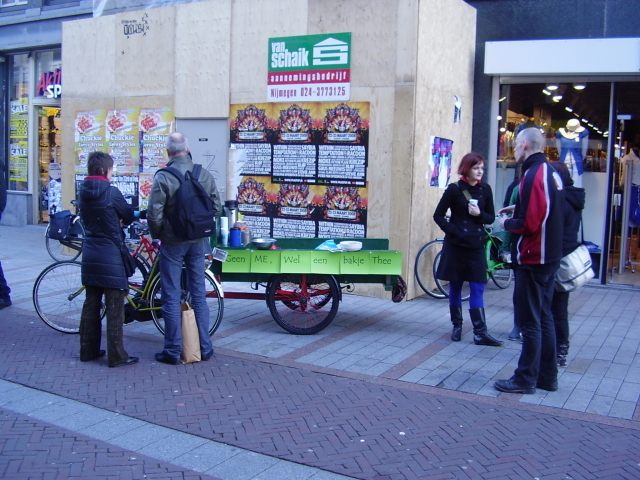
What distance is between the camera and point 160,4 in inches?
432

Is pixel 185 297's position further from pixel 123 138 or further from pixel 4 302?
pixel 123 138

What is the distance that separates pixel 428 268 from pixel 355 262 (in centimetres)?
239

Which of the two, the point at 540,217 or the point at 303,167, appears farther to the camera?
the point at 303,167

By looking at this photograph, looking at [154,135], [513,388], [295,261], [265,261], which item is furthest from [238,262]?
[154,135]

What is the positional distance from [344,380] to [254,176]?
4.80m

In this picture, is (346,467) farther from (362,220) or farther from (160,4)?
(160,4)

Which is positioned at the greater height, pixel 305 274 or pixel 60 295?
pixel 305 274

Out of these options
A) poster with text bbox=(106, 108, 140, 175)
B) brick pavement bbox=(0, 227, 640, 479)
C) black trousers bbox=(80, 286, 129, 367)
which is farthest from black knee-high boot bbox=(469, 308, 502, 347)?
poster with text bbox=(106, 108, 140, 175)

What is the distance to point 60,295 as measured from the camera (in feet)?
22.8

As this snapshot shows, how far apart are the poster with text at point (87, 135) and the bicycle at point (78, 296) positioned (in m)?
5.07

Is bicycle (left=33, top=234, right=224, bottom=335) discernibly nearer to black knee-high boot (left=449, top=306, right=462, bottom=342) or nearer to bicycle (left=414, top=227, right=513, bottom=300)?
black knee-high boot (left=449, top=306, right=462, bottom=342)

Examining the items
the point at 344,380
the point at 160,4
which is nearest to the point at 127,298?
the point at 344,380

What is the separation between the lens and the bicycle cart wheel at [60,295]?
671 cm

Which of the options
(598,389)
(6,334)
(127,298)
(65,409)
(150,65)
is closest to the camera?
(65,409)
